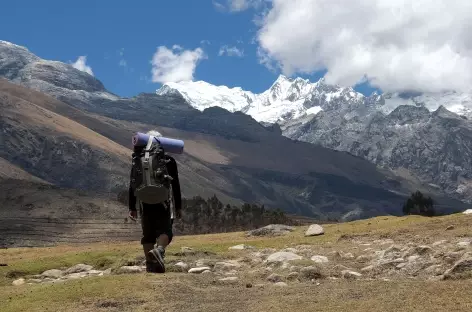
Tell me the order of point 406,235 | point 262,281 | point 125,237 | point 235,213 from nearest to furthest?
point 262,281, point 406,235, point 125,237, point 235,213

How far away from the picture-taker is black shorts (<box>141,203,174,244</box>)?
19062 mm

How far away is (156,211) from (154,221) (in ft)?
1.21

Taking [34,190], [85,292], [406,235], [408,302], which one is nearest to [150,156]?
[85,292]

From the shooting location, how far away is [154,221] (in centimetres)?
1920

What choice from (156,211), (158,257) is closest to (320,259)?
(158,257)

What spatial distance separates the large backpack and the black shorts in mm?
416

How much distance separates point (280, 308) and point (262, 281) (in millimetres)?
6428

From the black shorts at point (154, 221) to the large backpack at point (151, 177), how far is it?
416 mm

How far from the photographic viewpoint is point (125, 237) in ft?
551

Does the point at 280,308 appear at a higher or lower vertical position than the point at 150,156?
lower

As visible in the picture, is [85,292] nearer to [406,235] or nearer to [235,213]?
[406,235]

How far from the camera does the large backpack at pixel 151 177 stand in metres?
18.5

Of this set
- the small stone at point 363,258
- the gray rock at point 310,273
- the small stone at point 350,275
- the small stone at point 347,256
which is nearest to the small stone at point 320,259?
the small stone at point 347,256

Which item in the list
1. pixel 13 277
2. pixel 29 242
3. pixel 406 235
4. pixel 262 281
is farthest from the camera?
pixel 29 242
